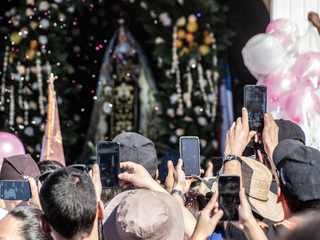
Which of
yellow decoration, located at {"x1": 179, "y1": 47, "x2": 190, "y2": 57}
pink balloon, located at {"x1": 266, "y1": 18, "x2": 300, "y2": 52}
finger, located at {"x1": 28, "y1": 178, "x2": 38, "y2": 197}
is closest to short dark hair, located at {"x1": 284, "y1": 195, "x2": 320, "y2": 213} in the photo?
finger, located at {"x1": 28, "y1": 178, "x2": 38, "y2": 197}

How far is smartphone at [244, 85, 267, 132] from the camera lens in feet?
5.72

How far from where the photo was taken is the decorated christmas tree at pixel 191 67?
4.96 meters

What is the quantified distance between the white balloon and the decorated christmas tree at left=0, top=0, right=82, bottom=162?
2.86 metres

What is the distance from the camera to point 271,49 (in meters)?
3.45

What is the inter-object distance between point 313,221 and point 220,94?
168 inches

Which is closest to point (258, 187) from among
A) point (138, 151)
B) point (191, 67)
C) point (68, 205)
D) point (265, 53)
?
point (138, 151)

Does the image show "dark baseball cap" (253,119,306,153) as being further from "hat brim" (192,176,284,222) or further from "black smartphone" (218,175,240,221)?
"black smartphone" (218,175,240,221)

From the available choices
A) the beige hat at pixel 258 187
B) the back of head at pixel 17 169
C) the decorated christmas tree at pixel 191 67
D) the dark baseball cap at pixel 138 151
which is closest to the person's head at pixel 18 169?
the back of head at pixel 17 169

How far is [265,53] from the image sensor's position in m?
3.47

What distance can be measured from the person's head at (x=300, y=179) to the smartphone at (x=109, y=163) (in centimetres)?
64

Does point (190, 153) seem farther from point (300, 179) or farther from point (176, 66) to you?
point (176, 66)

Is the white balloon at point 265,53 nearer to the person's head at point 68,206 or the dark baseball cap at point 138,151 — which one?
the dark baseball cap at point 138,151

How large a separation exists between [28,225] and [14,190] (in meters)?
0.18

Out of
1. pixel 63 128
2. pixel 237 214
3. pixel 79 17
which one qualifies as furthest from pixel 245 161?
pixel 79 17
